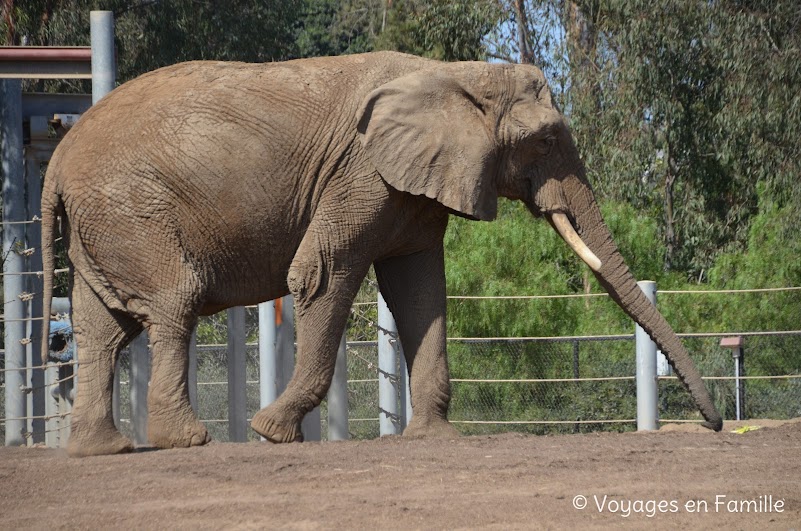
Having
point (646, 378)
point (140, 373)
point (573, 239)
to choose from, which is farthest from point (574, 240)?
point (140, 373)

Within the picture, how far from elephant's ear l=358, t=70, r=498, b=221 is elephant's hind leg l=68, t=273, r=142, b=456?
185 cm

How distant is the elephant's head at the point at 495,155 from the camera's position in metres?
7.96

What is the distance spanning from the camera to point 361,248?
26.1 ft

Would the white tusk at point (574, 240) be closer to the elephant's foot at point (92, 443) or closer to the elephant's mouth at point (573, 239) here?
the elephant's mouth at point (573, 239)

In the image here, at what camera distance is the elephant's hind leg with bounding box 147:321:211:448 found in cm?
796

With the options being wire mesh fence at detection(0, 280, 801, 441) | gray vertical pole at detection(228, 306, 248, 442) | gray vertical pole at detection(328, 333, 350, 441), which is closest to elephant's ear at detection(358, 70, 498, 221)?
gray vertical pole at detection(328, 333, 350, 441)

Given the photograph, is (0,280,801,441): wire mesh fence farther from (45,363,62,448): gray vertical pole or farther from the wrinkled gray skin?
the wrinkled gray skin

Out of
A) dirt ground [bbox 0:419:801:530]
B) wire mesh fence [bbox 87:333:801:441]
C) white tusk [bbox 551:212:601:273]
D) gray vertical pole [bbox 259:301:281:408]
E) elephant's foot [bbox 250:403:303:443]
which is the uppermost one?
white tusk [bbox 551:212:601:273]

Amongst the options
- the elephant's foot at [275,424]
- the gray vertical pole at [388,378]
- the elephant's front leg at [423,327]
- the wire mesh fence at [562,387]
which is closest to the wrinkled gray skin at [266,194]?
the elephant's foot at [275,424]

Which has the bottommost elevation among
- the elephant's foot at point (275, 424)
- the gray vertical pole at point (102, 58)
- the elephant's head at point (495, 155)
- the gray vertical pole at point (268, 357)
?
the elephant's foot at point (275, 424)

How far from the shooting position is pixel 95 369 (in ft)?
26.7

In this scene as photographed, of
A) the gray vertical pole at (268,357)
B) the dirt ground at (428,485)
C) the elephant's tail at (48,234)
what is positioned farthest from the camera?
the gray vertical pole at (268,357)

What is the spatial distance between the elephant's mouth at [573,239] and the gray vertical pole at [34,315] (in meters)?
4.06

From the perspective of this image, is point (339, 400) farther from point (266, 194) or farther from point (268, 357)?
point (266, 194)
